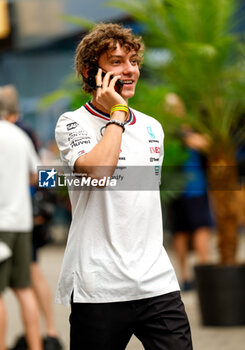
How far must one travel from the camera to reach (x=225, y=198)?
6.90 metres

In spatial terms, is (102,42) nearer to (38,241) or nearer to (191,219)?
(38,241)

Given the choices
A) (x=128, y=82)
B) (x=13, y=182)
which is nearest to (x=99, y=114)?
(x=128, y=82)

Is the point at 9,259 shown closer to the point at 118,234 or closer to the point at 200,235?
the point at 118,234

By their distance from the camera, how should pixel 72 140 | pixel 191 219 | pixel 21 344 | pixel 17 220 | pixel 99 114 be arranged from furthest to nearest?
pixel 191 219 → pixel 21 344 → pixel 17 220 → pixel 99 114 → pixel 72 140

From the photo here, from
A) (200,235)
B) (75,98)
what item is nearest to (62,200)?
(200,235)

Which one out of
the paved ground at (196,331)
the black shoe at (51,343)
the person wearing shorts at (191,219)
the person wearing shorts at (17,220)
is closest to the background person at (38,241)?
the black shoe at (51,343)

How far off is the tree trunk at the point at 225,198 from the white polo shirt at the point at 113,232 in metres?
3.87

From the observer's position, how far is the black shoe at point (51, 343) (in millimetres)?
5910

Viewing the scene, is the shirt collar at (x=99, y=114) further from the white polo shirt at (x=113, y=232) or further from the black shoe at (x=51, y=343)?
the black shoe at (x=51, y=343)

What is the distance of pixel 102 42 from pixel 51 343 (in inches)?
135

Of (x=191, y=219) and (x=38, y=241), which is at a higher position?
(x=191, y=219)

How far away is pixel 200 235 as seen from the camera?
27.9ft
